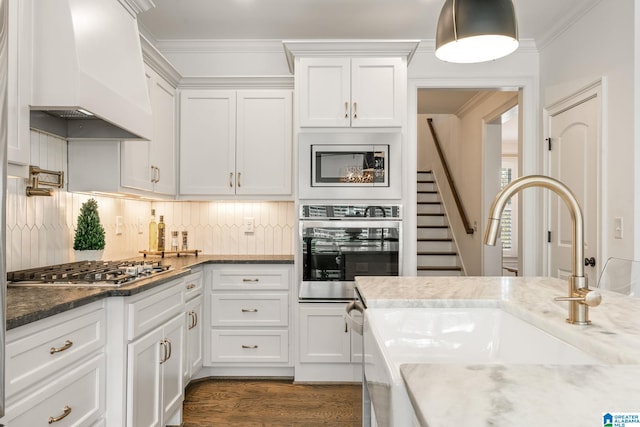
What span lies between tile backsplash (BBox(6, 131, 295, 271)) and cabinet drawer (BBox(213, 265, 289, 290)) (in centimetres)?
55

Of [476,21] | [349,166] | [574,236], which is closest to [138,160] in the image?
[349,166]

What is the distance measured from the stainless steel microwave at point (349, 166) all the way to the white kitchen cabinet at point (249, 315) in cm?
71

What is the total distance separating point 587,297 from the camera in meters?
1.05

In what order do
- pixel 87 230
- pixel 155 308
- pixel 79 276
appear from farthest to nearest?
pixel 87 230 < pixel 155 308 < pixel 79 276

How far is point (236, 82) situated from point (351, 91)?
37.3 inches

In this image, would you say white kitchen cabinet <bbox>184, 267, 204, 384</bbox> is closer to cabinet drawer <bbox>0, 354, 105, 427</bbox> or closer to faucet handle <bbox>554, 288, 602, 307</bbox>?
cabinet drawer <bbox>0, 354, 105, 427</bbox>

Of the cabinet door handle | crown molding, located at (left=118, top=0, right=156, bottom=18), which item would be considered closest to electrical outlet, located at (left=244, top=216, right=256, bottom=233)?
the cabinet door handle

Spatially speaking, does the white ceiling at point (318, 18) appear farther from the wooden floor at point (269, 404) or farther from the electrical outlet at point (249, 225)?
the wooden floor at point (269, 404)

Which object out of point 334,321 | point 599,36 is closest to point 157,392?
point 334,321

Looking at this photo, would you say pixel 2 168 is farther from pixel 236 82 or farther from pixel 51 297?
pixel 236 82

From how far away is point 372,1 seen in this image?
316 centimetres

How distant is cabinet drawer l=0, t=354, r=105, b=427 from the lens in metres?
1.38

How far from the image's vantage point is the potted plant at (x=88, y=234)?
269cm

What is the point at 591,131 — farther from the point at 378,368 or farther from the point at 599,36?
the point at 378,368
